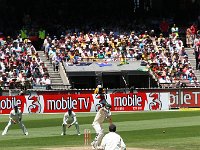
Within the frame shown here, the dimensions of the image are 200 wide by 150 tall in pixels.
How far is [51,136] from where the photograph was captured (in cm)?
3241

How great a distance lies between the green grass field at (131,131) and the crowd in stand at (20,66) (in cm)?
459

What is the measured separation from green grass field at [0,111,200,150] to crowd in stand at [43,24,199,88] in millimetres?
9051

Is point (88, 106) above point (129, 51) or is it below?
below

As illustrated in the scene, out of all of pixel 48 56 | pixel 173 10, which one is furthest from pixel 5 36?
pixel 173 10

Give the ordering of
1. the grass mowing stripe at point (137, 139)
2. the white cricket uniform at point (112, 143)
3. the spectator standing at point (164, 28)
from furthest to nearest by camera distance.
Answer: the spectator standing at point (164, 28), the grass mowing stripe at point (137, 139), the white cricket uniform at point (112, 143)

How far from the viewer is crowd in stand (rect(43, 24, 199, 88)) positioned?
56.1 metres

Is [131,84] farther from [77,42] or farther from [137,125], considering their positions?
[137,125]

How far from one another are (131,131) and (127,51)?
2381cm

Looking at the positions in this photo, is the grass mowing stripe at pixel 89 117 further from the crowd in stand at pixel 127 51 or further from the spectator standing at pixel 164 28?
the spectator standing at pixel 164 28

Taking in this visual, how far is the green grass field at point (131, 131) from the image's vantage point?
28698mm

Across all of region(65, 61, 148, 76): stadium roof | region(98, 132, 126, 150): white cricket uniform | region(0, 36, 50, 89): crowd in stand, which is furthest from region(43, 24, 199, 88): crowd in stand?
region(98, 132, 126, 150): white cricket uniform

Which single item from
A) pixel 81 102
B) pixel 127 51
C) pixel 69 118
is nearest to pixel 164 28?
pixel 127 51

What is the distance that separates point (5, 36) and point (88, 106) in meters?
13.2

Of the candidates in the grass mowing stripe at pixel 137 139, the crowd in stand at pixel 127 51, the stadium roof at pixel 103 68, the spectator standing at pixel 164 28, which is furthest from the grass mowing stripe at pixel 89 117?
the spectator standing at pixel 164 28
